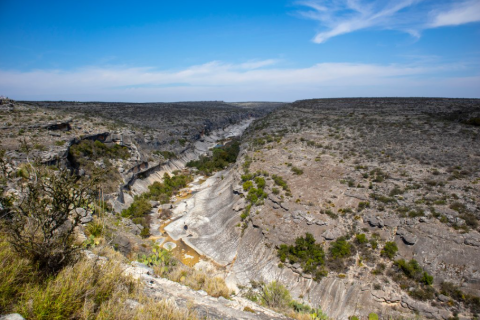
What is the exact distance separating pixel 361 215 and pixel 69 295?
58.2ft

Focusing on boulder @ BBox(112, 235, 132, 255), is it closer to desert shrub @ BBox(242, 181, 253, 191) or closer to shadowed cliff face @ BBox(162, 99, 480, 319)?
shadowed cliff face @ BBox(162, 99, 480, 319)

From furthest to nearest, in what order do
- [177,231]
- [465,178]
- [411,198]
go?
[177,231] < [465,178] < [411,198]

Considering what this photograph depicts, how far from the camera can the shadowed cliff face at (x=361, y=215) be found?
42.5ft

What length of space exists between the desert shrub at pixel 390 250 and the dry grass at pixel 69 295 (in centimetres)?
1342

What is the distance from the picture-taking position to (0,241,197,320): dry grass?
13.4 ft

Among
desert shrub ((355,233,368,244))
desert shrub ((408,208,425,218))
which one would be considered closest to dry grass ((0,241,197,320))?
desert shrub ((355,233,368,244))

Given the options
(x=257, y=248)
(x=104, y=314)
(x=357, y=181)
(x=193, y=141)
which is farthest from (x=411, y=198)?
(x=193, y=141)

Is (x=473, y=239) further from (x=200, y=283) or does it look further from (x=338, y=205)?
(x=200, y=283)

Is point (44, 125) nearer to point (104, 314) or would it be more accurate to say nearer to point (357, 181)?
point (104, 314)

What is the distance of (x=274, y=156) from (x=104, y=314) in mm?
27712

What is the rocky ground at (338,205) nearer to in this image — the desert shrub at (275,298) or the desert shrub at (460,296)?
the desert shrub at (460,296)

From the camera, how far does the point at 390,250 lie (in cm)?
1434

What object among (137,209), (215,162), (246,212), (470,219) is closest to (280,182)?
(246,212)

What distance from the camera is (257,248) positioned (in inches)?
717
